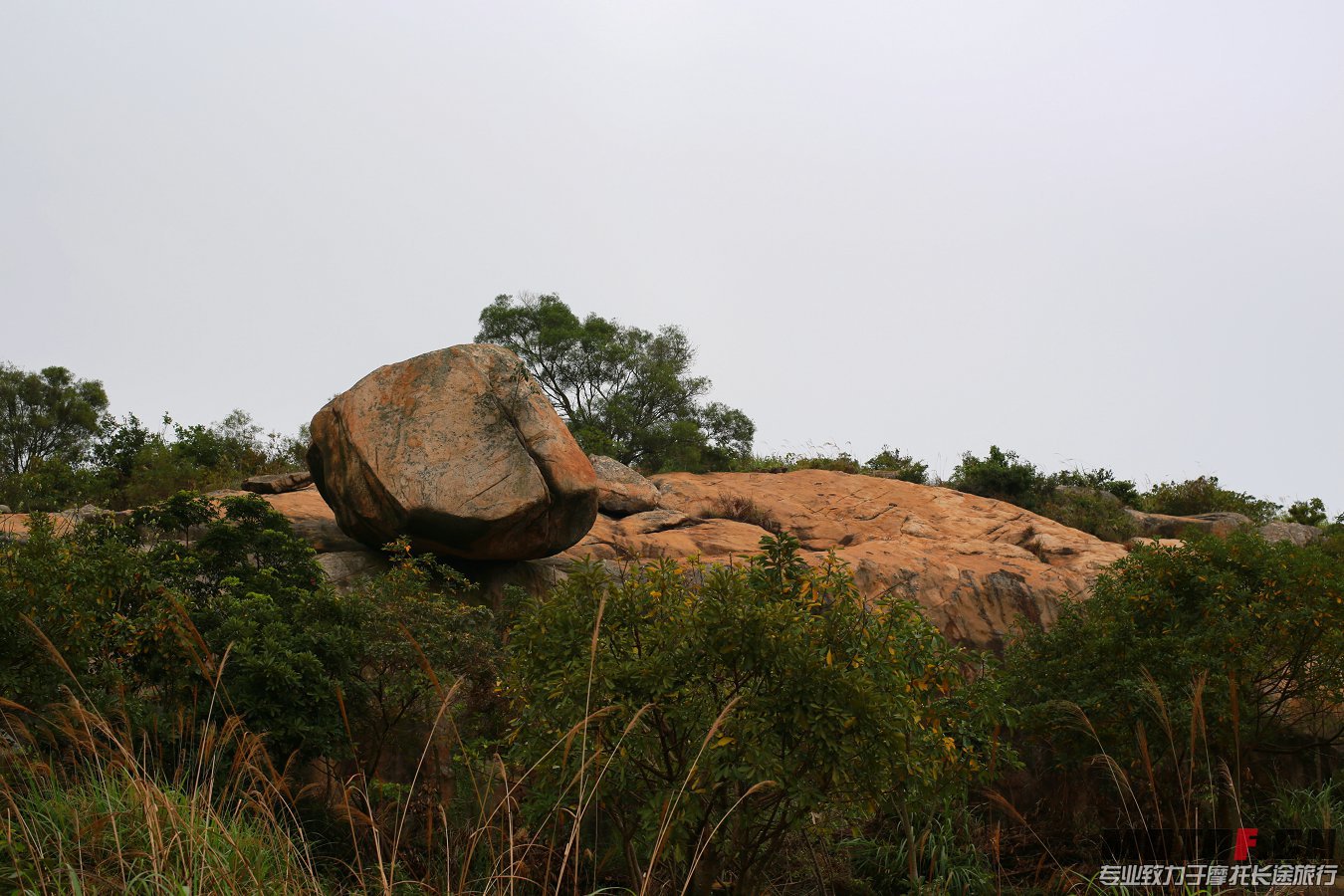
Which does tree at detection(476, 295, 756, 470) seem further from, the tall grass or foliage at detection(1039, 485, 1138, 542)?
the tall grass

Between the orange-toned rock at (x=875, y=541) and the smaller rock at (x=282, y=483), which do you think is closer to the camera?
the orange-toned rock at (x=875, y=541)

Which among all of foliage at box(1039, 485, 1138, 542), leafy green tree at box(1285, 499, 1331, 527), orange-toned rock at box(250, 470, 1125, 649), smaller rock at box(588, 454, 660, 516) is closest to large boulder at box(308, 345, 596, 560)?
orange-toned rock at box(250, 470, 1125, 649)

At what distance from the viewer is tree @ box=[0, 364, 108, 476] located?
112ft

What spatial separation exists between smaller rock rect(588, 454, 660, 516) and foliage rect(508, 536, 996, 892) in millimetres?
11854

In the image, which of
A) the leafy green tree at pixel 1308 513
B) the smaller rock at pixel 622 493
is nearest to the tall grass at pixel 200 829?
the smaller rock at pixel 622 493

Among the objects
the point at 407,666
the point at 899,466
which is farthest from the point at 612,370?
the point at 407,666

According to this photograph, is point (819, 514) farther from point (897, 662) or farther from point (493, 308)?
point (493, 308)

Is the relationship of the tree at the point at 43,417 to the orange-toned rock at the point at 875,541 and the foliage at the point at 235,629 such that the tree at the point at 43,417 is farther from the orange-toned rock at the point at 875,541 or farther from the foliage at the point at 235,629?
the foliage at the point at 235,629

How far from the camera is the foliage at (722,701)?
16.7 ft

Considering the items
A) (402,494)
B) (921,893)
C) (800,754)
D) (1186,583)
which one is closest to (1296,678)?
(1186,583)

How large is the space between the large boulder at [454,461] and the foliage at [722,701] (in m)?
6.28

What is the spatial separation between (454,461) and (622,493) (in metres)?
6.32

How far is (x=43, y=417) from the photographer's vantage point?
113 ft

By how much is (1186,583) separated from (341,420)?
389 inches
